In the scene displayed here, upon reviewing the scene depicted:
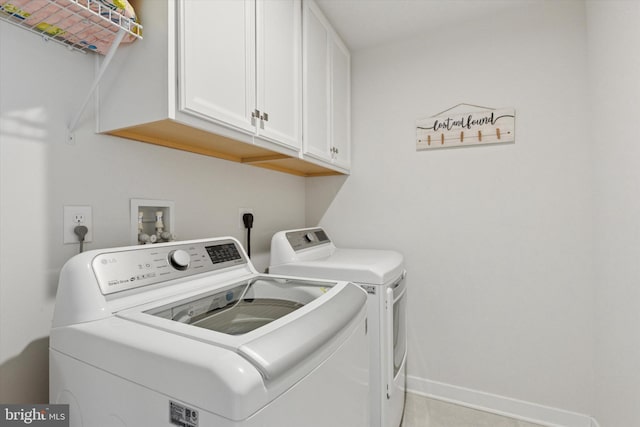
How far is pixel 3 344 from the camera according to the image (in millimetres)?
889

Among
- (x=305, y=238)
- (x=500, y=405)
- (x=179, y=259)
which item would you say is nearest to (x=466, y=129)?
(x=305, y=238)

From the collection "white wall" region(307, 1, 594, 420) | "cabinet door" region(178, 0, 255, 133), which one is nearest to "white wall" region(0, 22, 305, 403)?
"cabinet door" region(178, 0, 255, 133)

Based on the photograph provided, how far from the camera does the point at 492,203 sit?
196 centimetres

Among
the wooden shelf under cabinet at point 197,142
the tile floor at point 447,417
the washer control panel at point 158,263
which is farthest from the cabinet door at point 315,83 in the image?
the tile floor at point 447,417

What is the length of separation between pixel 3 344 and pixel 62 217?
0.40m

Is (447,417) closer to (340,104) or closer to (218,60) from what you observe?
(340,104)

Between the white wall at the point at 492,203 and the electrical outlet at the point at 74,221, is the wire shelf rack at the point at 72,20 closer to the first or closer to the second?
the electrical outlet at the point at 74,221

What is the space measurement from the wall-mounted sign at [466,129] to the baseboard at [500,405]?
5.34 feet

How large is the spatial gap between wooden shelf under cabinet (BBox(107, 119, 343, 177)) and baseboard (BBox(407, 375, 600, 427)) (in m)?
1.76

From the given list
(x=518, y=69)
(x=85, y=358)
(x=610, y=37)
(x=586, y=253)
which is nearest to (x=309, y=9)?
(x=518, y=69)

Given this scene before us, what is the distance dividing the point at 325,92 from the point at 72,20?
50.5 inches

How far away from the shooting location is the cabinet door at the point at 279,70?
1.32 metres

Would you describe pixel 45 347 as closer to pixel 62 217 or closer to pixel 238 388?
pixel 62 217

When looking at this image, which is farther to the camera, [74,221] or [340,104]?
[340,104]
